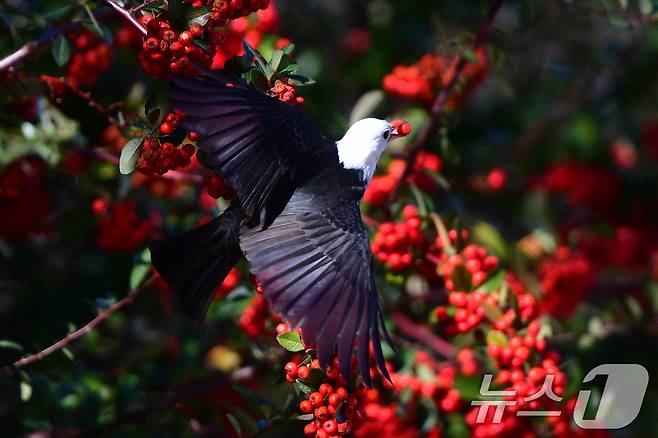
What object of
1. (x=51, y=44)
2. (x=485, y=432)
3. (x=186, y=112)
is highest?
(x=51, y=44)

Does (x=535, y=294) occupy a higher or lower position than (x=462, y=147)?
lower

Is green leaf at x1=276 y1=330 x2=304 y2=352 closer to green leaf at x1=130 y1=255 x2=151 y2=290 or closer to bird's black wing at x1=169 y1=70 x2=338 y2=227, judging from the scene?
bird's black wing at x1=169 y1=70 x2=338 y2=227

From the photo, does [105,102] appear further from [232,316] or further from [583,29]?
[583,29]

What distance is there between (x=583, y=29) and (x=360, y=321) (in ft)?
11.5

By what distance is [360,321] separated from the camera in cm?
238

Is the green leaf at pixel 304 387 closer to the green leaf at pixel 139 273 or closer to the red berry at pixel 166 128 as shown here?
the red berry at pixel 166 128

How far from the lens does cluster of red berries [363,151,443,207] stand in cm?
360

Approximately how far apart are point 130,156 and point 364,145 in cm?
76

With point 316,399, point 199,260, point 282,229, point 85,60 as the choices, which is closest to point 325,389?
point 316,399

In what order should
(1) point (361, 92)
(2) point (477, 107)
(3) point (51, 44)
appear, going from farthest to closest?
(2) point (477, 107), (1) point (361, 92), (3) point (51, 44)

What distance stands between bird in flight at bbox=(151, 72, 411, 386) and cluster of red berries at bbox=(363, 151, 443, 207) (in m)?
0.65

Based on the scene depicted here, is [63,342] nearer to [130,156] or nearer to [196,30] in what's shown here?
[130,156]

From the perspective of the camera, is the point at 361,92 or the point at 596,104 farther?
the point at 596,104

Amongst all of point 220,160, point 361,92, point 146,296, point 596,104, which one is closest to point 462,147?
point 361,92
